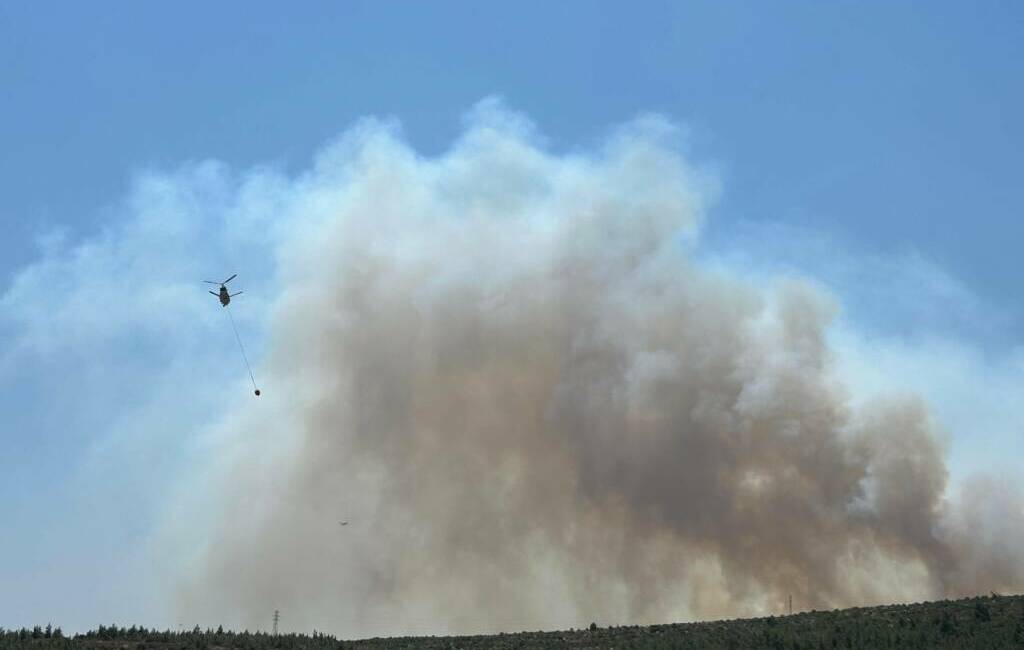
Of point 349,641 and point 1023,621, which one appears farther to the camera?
point 349,641

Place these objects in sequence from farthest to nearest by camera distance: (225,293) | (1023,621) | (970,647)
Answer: (225,293) → (1023,621) → (970,647)

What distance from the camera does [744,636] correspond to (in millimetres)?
76688

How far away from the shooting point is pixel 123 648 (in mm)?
76375

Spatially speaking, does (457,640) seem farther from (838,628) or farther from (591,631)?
(838,628)

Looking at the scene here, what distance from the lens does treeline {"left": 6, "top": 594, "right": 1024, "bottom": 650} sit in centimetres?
7338

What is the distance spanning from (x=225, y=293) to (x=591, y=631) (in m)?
35.2

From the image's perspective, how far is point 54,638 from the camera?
77.2m

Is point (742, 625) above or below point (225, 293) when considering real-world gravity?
below

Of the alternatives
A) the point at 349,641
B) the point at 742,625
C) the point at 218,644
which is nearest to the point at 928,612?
the point at 742,625

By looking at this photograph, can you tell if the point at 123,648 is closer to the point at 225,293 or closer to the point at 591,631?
the point at 225,293

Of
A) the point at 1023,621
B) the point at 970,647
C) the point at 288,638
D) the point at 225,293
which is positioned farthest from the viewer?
the point at 225,293

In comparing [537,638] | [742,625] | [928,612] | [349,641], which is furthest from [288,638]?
[928,612]

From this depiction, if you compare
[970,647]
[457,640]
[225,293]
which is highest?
[225,293]

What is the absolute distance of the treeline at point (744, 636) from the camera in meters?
73.4
